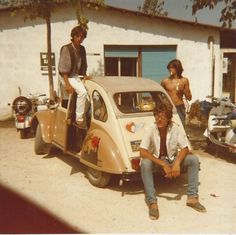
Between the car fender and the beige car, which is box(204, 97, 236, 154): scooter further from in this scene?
the car fender

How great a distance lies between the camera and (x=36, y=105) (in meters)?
11.3

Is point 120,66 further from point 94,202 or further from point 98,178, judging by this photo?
point 94,202

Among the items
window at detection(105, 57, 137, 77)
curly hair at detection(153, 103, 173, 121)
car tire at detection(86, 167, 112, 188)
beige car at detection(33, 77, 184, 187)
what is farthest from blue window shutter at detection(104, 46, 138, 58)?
curly hair at detection(153, 103, 173, 121)

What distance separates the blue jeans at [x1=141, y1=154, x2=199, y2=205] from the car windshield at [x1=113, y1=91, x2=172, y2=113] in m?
1.21

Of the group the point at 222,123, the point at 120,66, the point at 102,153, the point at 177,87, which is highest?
the point at 120,66

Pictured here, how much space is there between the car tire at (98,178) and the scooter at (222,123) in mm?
2797

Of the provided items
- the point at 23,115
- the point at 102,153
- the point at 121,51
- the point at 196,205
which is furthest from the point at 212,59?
the point at 196,205

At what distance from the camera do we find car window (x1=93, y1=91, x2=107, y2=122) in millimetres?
6604

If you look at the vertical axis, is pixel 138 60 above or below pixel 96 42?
below

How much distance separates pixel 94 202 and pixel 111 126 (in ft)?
4.03

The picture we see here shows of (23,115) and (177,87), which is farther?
(23,115)

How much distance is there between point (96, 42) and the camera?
1401 cm

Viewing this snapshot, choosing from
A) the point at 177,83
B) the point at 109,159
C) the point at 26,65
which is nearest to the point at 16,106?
the point at 26,65

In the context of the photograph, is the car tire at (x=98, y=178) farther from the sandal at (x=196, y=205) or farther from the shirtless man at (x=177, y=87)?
the shirtless man at (x=177, y=87)
